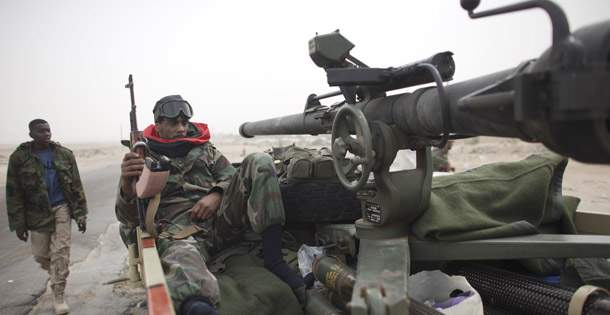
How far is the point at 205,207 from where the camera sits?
311cm

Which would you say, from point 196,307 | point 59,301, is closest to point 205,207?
point 196,307

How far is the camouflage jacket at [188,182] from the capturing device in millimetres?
3227

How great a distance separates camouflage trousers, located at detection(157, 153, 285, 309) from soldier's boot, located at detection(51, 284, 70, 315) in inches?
82.7

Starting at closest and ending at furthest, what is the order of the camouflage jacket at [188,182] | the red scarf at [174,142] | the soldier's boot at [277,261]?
the soldier's boot at [277,261]
the camouflage jacket at [188,182]
the red scarf at [174,142]

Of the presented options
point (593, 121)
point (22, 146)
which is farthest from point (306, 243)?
point (22, 146)

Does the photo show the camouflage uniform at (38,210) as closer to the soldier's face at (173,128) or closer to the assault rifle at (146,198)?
the assault rifle at (146,198)

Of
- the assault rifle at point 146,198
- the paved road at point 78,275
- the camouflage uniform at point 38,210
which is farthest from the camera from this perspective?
the camouflage uniform at point 38,210

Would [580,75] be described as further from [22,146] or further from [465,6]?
[22,146]

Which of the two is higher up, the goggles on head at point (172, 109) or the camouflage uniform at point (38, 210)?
the goggles on head at point (172, 109)

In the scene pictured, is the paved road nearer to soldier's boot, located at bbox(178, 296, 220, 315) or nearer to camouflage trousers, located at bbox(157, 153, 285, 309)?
camouflage trousers, located at bbox(157, 153, 285, 309)

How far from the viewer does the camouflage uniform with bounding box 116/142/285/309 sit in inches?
87.1

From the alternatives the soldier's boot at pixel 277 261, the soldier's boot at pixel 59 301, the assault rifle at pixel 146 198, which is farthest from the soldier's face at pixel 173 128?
the soldier's boot at pixel 59 301

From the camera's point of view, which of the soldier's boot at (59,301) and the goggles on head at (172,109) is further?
the soldier's boot at (59,301)

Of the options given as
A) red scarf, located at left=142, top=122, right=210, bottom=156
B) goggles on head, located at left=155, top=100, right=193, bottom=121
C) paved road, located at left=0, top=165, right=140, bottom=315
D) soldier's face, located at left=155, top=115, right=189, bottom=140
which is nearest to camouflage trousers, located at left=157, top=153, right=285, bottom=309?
red scarf, located at left=142, top=122, right=210, bottom=156
